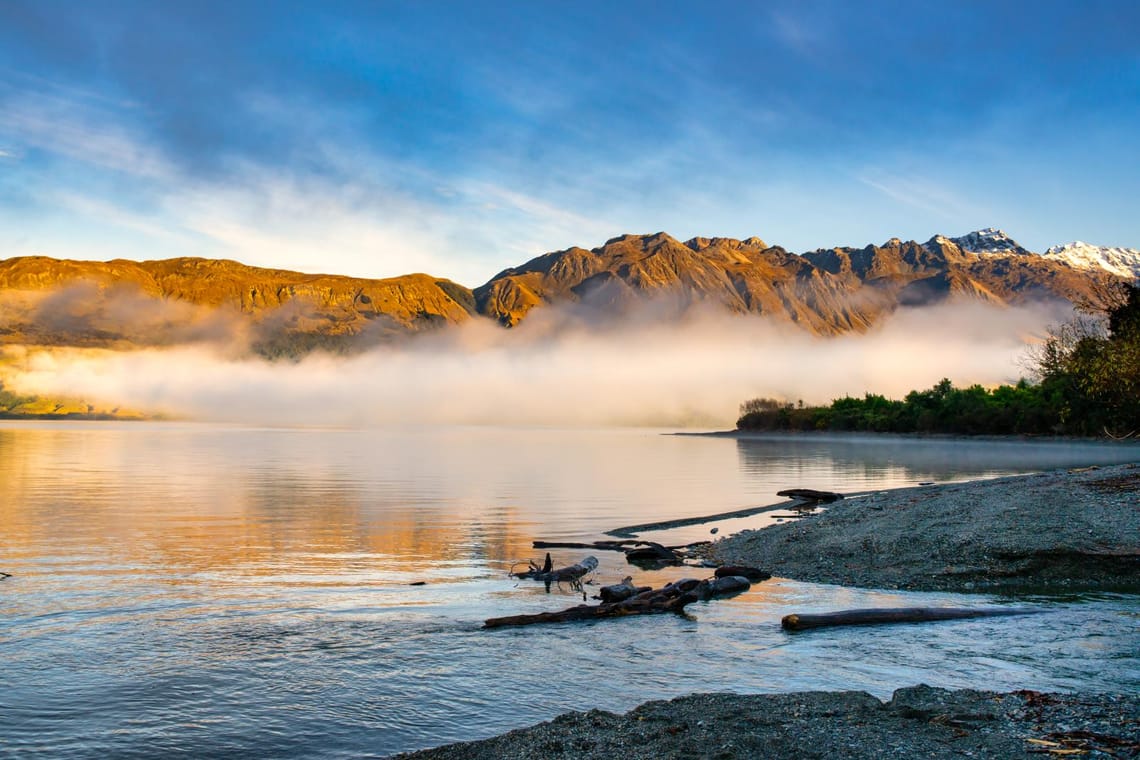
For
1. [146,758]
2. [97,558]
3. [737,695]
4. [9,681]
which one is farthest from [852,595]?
[97,558]

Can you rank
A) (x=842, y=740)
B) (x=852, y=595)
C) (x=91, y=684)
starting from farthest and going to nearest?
1. (x=852, y=595)
2. (x=91, y=684)
3. (x=842, y=740)

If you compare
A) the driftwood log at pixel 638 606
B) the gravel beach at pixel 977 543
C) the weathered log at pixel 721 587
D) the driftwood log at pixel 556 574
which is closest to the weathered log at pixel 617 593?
the driftwood log at pixel 638 606

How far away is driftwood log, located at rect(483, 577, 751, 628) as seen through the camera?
22.0 m

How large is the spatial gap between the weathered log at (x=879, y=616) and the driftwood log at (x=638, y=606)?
3.27 metres

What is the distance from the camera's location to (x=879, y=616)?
21500 mm

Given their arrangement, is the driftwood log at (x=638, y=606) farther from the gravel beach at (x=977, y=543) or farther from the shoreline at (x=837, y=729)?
the shoreline at (x=837, y=729)

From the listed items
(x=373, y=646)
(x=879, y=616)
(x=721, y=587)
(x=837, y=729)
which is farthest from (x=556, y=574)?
(x=837, y=729)

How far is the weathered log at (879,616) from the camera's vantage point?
21.1 metres

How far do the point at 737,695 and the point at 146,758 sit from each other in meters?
10.3

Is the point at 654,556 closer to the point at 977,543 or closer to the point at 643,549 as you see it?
the point at 643,549

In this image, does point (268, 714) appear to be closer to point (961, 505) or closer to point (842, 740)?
point (842, 740)

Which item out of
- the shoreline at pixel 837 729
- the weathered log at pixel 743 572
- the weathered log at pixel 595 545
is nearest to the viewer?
the shoreline at pixel 837 729

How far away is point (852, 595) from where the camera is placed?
2600 centimetres

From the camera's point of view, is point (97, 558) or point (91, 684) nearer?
point (91, 684)
